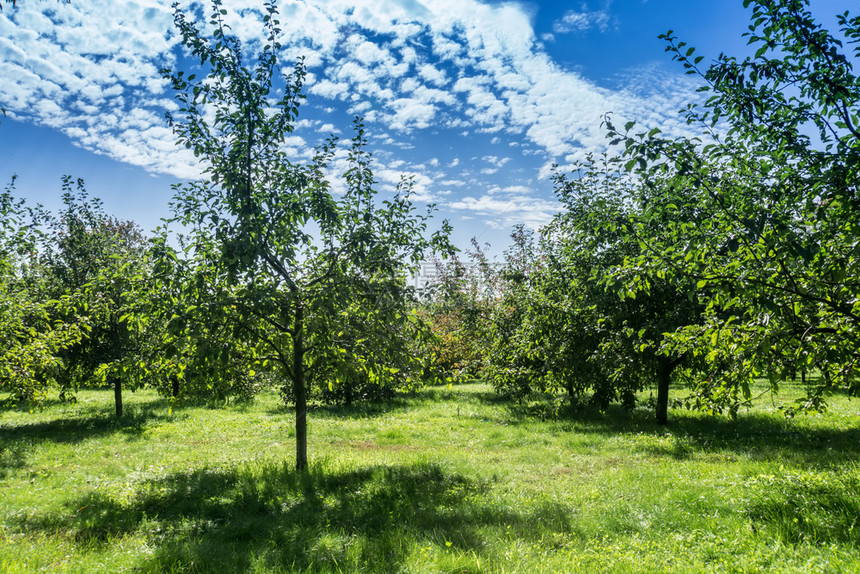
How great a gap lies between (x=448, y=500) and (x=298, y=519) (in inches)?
109

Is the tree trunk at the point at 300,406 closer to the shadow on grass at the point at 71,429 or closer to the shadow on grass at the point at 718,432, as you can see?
the shadow on grass at the point at 71,429

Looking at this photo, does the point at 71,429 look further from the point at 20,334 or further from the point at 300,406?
the point at 300,406

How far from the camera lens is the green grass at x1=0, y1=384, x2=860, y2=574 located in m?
6.16

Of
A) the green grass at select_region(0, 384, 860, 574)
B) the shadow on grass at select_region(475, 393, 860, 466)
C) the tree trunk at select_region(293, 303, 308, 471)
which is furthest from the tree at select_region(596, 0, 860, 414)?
the tree trunk at select_region(293, 303, 308, 471)

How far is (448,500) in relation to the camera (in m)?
9.05

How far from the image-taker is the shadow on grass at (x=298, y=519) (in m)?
6.58

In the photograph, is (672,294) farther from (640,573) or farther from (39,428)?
(39,428)

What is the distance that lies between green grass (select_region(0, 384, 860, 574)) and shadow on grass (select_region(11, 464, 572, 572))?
0.04 metres

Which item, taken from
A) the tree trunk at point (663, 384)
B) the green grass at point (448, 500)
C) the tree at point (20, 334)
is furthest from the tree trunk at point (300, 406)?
the tree trunk at point (663, 384)

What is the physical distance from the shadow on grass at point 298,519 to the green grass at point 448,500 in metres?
0.04

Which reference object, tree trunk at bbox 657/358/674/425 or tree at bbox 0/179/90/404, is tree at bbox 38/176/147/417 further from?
tree trunk at bbox 657/358/674/425

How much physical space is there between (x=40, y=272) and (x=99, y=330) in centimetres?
566

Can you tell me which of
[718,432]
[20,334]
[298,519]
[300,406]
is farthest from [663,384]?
[20,334]

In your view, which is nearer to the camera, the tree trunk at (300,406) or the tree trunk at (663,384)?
the tree trunk at (300,406)
